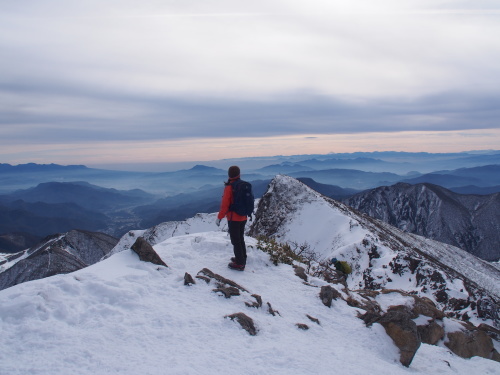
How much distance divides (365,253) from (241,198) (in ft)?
56.2

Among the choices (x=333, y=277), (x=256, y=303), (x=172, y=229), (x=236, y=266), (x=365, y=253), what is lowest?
(x=172, y=229)

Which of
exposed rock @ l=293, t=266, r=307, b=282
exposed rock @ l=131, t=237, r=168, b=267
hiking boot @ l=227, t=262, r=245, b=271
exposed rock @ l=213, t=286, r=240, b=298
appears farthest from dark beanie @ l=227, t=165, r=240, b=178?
exposed rock @ l=293, t=266, r=307, b=282

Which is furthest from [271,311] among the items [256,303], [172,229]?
[172,229]

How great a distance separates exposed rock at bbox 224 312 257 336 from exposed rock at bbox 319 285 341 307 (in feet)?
11.1

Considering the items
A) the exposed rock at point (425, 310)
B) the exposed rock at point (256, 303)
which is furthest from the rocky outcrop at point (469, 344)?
the exposed rock at point (256, 303)

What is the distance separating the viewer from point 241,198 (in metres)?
10.8

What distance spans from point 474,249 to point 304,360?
137633mm

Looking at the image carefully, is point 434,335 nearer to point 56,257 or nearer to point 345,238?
point 345,238

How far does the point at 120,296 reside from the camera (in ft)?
25.3

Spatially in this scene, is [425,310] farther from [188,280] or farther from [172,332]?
[172,332]

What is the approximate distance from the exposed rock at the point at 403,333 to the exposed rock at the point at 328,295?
1473mm

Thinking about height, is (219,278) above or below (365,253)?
above

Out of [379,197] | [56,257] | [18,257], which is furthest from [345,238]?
[379,197]

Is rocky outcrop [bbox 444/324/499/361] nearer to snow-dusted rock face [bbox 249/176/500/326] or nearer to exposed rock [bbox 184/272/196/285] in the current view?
exposed rock [bbox 184/272/196/285]
